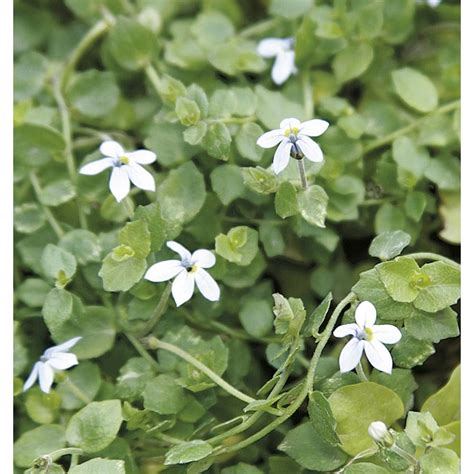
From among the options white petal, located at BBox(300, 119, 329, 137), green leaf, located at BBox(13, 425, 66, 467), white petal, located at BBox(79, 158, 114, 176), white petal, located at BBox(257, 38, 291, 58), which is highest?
white petal, located at BBox(300, 119, 329, 137)

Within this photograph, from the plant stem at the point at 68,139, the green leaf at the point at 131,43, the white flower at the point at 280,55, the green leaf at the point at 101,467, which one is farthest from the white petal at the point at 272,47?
the green leaf at the point at 101,467

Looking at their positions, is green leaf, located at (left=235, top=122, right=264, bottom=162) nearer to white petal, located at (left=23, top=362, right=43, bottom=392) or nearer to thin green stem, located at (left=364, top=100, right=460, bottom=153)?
thin green stem, located at (left=364, top=100, right=460, bottom=153)

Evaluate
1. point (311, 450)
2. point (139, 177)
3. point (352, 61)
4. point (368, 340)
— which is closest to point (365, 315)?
point (368, 340)


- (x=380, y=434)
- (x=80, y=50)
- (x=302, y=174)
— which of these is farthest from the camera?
(x=80, y=50)

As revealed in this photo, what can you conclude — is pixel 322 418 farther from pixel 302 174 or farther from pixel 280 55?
pixel 280 55

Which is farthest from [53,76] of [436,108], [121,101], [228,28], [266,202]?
[436,108]

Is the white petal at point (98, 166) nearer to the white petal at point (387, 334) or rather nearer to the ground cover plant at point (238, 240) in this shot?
the ground cover plant at point (238, 240)

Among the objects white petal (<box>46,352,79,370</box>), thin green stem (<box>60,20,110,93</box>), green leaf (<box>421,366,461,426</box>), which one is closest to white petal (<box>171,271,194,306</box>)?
white petal (<box>46,352,79,370</box>)
